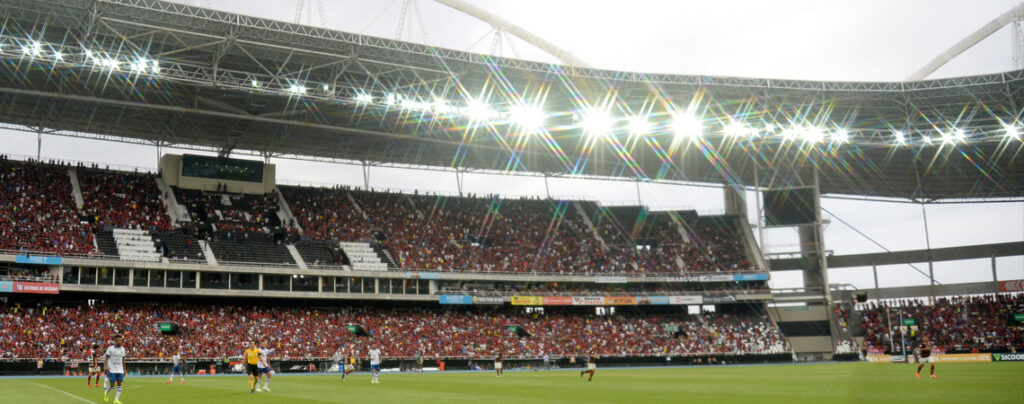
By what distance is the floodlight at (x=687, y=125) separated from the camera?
6338 cm

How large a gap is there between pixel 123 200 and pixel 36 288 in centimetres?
1156

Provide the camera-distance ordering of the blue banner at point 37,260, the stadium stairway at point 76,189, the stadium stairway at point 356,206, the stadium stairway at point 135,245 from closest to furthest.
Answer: the blue banner at point 37,260 → the stadium stairway at point 135,245 → the stadium stairway at point 76,189 → the stadium stairway at point 356,206

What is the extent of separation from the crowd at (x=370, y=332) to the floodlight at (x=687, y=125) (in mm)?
15812

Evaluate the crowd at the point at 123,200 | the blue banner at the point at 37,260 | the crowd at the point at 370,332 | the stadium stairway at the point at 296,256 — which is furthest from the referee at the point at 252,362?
the crowd at the point at 123,200

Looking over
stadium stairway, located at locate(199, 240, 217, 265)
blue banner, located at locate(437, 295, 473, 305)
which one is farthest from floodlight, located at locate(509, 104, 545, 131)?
stadium stairway, located at locate(199, 240, 217, 265)

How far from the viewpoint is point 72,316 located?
1941 inches

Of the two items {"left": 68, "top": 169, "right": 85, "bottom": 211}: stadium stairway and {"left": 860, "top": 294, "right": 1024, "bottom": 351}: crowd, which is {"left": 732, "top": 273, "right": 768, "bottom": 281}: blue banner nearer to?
{"left": 860, "top": 294, "right": 1024, "bottom": 351}: crowd

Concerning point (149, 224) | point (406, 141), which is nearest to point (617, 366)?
point (406, 141)

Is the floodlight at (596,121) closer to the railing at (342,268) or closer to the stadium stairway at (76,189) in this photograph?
the railing at (342,268)

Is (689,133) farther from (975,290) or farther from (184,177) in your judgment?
(184,177)

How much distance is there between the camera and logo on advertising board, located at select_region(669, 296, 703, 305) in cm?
6800

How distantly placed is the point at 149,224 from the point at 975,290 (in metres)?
66.2

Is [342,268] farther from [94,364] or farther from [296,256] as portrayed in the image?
[94,364]

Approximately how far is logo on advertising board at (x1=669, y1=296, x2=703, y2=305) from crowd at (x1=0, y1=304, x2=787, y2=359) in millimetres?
1645
